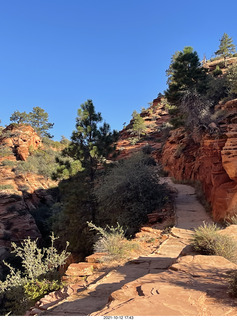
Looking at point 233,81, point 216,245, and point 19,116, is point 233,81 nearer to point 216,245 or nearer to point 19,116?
point 216,245

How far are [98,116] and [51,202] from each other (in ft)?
50.6

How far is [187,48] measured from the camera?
2086 centimetres

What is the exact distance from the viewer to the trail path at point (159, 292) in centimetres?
245

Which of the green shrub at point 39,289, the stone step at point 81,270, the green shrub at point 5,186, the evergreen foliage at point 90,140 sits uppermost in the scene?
the evergreen foliage at point 90,140

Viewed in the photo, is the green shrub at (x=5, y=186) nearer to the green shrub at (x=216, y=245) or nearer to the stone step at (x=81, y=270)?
the stone step at (x=81, y=270)

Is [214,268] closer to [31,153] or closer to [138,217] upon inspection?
[138,217]

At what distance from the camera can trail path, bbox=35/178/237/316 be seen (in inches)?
96.6

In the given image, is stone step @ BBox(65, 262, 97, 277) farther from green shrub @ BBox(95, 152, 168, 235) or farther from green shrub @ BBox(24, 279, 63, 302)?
green shrub @ BBox(95, 152, 168, 235)

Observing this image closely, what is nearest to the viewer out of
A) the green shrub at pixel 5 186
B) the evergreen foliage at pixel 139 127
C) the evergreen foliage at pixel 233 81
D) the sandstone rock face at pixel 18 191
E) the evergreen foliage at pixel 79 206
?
the evergreen foliage at pixel 79 206

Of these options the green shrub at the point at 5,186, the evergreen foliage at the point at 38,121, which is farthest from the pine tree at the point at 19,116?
the green shrub at the point at 5,186

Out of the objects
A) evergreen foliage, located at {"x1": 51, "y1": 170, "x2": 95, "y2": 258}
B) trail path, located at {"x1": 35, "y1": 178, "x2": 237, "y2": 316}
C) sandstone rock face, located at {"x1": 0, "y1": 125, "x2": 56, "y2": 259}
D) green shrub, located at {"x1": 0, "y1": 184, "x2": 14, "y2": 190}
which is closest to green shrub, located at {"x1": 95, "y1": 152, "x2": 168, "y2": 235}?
evergreen foliage, located at {"x1": 51, "y1": 170, "x2": 95, "y2": 258}

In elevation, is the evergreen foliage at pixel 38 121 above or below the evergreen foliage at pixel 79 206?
above

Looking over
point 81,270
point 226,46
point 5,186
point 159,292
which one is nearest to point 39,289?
point 81,270

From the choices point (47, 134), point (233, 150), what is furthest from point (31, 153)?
point (233, 150)
